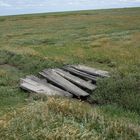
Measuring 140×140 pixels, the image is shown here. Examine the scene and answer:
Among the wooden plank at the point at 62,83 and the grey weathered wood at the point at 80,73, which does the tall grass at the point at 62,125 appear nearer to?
the wooden plank at the point at 62,83

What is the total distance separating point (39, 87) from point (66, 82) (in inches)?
47.4

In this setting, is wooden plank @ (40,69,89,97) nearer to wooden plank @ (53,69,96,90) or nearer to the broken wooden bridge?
the broken wooden bridge

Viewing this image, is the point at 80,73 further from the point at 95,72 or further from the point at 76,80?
the point at 76,80

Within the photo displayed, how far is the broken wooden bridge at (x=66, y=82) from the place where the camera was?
43.2ft

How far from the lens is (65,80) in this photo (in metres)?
14.7

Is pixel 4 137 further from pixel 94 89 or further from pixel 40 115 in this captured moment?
pixel 94 89

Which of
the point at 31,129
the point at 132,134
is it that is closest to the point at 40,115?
the point at 31,129

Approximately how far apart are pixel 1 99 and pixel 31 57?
32.5 ft

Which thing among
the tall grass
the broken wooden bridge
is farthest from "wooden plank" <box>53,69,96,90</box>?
the tall grass

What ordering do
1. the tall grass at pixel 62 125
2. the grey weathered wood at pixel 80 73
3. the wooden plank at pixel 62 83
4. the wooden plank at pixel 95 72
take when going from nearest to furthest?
the tall grass at pixel 62 125 < the wooden plank at pixel 62 83 < the grey weathered wood at pixel 80 73 < the wooden plank at pixel 95 72

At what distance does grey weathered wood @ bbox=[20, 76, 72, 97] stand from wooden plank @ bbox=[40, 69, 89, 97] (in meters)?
0.31

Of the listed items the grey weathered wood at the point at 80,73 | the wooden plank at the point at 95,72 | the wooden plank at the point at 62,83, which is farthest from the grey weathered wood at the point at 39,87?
the wooden plank at the point at 95,72

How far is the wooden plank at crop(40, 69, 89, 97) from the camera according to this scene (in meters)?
13.2

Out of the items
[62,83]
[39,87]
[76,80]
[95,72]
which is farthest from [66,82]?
[95,72]
